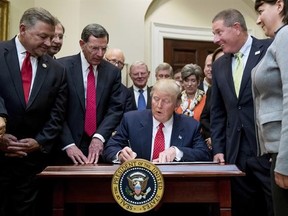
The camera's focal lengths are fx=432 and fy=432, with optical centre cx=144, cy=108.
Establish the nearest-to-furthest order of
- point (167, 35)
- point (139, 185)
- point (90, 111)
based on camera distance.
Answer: point (139, 185) < point (90, 111) < point (167, 35)

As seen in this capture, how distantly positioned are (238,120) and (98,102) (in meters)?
1.04

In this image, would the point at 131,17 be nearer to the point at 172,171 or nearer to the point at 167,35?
the point at 167,35

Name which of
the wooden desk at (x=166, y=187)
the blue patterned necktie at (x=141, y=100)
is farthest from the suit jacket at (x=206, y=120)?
the wooden desk at (x=166, y=187)

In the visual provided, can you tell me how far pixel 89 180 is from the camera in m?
2.26

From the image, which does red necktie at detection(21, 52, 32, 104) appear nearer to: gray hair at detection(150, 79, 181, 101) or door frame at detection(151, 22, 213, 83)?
gray hair at detection(150, 79, 181, 101)

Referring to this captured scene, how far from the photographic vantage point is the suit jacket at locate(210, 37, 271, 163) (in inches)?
111

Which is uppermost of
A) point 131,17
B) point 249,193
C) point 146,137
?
point 131,17

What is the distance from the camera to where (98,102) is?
10.6 ft

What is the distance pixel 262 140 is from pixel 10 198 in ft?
5.55

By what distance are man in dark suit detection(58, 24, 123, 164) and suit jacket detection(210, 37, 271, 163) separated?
75 centimetres

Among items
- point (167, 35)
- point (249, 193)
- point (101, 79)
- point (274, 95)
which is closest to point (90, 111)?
point (101, 79)

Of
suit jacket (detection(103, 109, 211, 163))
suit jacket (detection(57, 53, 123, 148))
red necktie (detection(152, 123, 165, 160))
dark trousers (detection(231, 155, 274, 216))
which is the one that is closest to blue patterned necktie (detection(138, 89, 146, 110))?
suit jacket (detection(57, 53, 123, 148))

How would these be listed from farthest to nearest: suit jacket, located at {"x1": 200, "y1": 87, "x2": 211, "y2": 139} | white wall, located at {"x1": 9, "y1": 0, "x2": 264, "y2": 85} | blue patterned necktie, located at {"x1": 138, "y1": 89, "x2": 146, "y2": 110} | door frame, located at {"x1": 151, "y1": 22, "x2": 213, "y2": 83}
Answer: door frame, located at {"x1": 151, "y1": 22, "x2": 213, "y2": 83} → white wall, located at {"x1": 9, "y1": 0, "x2": 264, "y2": 85} → blue patterned necktie, located at {"x1": 138, "y1": 89, "x2": 146, "y2": 110} → suit jacket, located at {"x1": 200, "y1": 87, "x2": 211, "y2": 139}

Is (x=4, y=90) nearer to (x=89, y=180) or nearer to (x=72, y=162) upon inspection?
(x=72, y=162)
